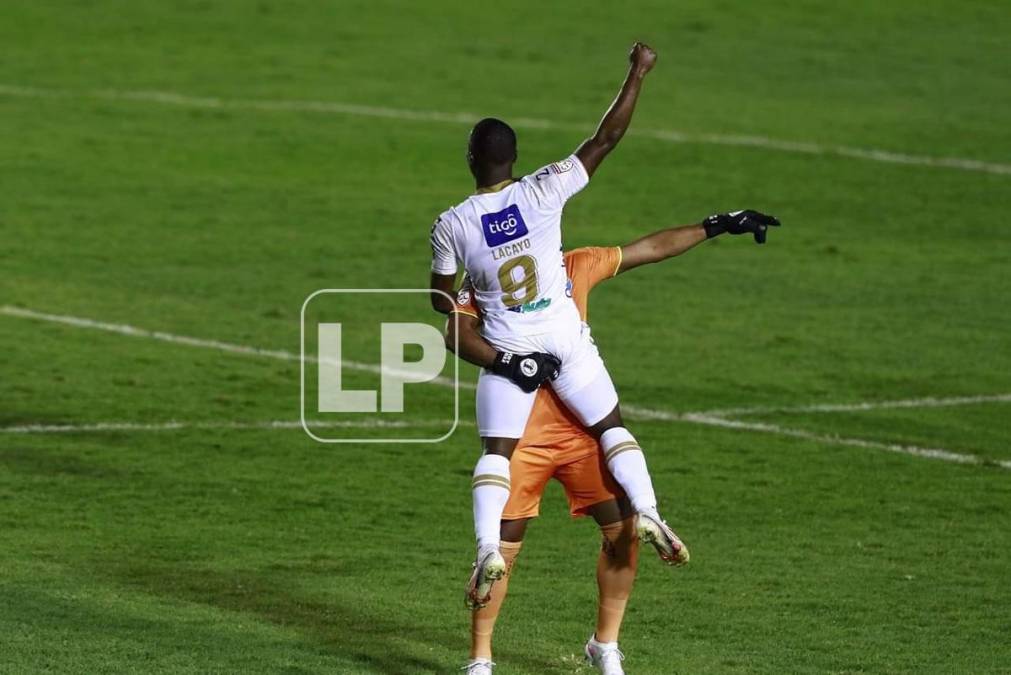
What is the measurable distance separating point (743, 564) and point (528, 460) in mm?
2282

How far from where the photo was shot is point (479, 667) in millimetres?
7305

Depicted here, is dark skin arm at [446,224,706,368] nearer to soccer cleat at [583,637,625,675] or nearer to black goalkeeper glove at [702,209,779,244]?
black goalkeeper glove at [702,209,779,244]

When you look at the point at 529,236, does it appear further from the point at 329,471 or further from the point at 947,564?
the point at 329,471

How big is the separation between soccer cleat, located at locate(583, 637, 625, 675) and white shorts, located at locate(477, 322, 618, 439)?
82cm

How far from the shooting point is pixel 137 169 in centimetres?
2008

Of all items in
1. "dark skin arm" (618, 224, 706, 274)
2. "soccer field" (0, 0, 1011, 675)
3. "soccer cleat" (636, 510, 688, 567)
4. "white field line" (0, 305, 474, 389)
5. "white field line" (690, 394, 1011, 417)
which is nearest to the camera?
"soccer cleat" (636, 510, 688, 567)

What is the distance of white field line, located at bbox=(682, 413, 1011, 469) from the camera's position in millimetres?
11586

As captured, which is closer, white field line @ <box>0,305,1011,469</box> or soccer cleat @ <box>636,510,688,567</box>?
soccer cleat @ <box>636,510,688,567</box>

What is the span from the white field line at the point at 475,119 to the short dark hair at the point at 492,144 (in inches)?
564

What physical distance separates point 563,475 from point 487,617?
60cm

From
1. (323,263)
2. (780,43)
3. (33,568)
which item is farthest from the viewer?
(780,43)

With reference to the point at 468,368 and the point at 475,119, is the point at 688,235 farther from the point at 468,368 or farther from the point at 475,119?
the point at 475,119

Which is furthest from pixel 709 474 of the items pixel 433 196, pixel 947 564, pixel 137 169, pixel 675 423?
pixel 137 169

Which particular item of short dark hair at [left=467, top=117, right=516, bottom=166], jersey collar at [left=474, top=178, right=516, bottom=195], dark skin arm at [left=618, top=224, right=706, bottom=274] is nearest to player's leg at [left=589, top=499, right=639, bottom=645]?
dark skin arm at [left=618, top=224, right=706, bottom=274]
